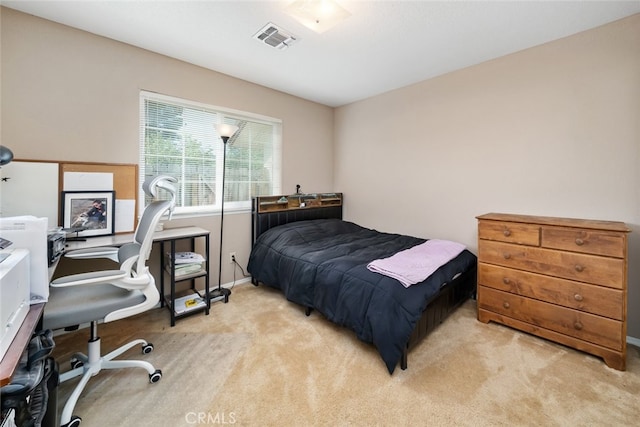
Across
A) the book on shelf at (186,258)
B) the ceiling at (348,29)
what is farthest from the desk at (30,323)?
the ceiling at (348,29)

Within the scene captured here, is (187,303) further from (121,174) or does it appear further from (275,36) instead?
(275,36)

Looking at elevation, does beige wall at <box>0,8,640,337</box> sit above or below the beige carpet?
above

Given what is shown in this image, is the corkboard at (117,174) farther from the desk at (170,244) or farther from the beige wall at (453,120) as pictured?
the desk at (170,244)

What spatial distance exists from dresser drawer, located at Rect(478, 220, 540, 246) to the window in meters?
2.54

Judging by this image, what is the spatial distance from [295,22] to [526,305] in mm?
2992

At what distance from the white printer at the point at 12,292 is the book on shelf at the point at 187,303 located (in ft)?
4.65

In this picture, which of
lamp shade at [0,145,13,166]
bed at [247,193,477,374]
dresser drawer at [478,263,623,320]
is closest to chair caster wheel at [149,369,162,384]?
bed at [247,193,477,374]

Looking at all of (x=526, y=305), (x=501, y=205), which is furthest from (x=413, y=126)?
(x=526, y=305)

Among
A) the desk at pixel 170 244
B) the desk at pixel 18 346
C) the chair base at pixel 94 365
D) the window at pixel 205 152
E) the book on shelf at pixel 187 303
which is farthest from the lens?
the window at pixel 205 152

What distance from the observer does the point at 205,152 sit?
10.1ft

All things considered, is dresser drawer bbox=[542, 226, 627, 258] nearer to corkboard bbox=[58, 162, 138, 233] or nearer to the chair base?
the chair base

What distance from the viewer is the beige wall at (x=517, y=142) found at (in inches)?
83.8

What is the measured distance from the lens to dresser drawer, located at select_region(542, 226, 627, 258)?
184cm

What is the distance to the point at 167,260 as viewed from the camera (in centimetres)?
268
